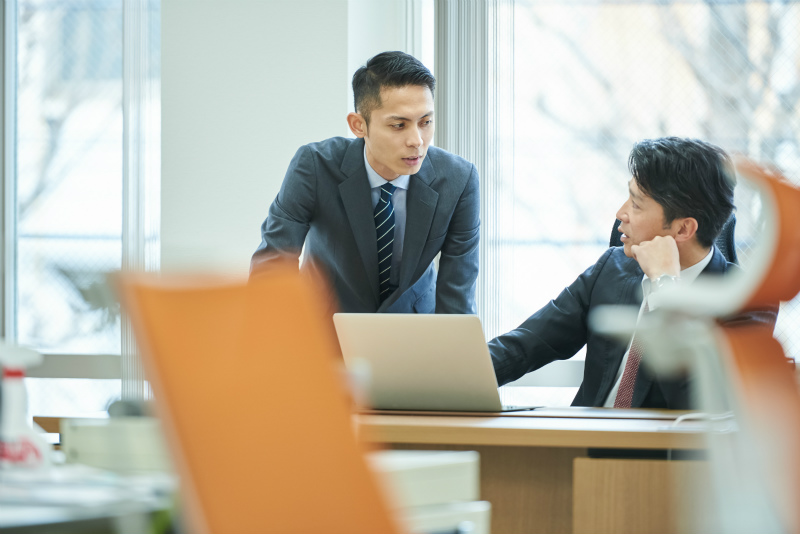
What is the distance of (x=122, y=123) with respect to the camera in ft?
12.2

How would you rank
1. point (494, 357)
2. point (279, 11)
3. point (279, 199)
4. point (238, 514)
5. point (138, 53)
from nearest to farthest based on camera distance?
point (238, 514), point (494, 357), point (279, 199), point (279, 11), point (138, 53)

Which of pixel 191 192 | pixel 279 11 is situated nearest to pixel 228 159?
pixel 191 192

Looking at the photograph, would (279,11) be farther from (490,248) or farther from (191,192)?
(490,248)

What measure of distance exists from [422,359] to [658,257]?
753 mm

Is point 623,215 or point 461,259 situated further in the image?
point 461,259

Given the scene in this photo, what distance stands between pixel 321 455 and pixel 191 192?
2912 mm

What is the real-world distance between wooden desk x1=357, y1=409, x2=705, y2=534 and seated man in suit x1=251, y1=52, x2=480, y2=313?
0.93 meters

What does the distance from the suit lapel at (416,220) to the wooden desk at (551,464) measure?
3.07 ft

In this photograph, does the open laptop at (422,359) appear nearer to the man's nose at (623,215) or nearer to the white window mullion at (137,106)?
the man's nose at (623,215)

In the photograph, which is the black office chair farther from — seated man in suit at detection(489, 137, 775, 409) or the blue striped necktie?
the blue striped necktie

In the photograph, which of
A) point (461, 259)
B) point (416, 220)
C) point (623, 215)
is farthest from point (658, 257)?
point (416, 220)

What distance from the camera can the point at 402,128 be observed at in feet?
7.92

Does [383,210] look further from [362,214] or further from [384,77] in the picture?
Answer: [384,77]

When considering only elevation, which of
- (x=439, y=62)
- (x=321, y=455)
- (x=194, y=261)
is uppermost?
(x=439, y=62)
